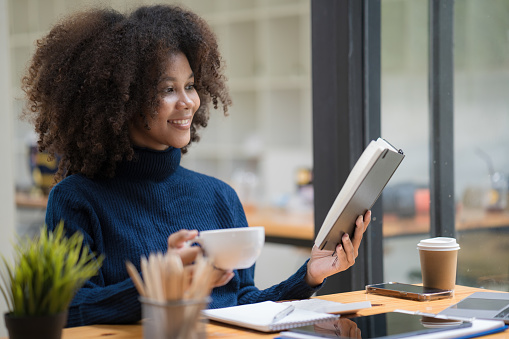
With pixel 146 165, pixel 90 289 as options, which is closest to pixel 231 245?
pixel 90 289

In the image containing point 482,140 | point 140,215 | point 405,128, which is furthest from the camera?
point 405,128

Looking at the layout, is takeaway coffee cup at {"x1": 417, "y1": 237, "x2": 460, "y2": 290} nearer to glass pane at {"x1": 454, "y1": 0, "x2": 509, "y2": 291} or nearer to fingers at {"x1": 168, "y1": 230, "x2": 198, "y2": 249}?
glass pane at {"x1": 454, "y1": 0, "x2": 509, "y2": 291}

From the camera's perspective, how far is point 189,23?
175cm

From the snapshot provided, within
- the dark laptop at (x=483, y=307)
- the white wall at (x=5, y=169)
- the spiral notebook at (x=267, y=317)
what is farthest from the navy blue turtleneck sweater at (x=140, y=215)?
the white wall at (x=5, y=169)

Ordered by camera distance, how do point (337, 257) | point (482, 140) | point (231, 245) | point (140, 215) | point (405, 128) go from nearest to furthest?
point (231, 245) < point (337, 257) < point (140, 215) < point (482, 140) < point (405, 128)

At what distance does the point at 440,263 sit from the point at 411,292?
11 cm

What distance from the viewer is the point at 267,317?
3.89 feet

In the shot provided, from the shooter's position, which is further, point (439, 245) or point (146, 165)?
point (146, 165)

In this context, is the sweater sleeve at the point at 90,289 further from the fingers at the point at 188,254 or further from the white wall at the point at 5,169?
the white wall at the point at 5,169

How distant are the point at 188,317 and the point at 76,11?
115cm

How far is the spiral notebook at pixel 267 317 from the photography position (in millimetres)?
1133

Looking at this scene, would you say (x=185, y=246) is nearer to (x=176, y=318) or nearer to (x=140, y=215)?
(x=176, y=318)

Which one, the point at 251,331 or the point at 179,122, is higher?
the point at 179,122

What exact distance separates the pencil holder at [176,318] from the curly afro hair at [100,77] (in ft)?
2.55
